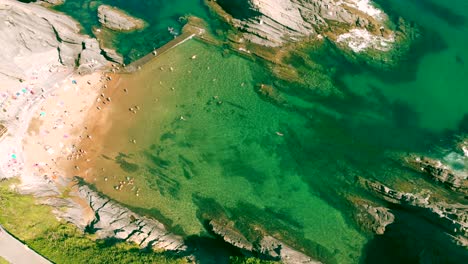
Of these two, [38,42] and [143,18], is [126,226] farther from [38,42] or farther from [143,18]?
[143,18]

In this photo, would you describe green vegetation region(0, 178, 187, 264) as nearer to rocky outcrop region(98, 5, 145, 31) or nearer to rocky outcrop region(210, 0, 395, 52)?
rocky outcrop region(98, 5, 145, 31)

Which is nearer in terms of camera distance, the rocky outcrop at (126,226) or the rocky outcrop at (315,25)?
the rocky outcrop at (126,226)

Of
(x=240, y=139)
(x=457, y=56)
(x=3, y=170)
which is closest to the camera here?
(x=3, y=170)

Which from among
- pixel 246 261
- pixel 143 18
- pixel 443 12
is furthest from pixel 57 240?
pixel 443 12

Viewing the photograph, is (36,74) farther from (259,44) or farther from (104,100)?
(259,44)

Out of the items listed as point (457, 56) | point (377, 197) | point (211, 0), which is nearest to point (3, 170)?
point (211, 0)

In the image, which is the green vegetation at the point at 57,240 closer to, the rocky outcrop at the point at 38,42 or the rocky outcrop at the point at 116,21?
the rocky outcrop at the point at 38,42

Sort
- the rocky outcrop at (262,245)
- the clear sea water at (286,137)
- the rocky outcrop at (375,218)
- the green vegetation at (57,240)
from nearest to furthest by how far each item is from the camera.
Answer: the green vegetation at (57,240), the rocky outcrop at (262,245), the rocky outcrop at (375,218), the clear sea water at (286,137)

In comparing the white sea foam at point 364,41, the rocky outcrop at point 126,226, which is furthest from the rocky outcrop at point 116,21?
the white sea foam at point 364,41
